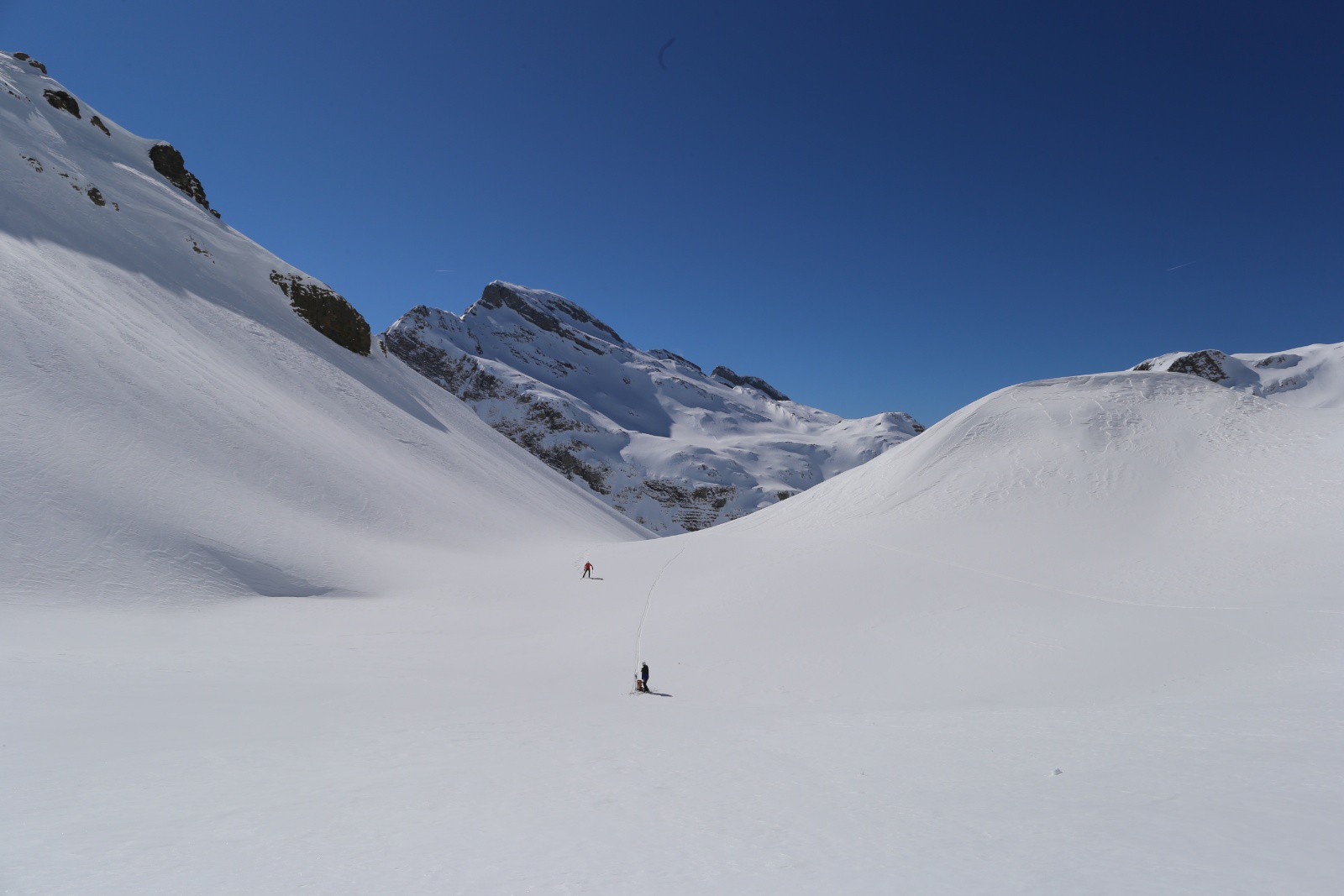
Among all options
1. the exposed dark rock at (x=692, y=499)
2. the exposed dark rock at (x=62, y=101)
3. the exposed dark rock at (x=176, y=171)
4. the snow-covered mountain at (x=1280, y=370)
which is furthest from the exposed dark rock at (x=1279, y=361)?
the exposed dark rock at (x=62, y=101)

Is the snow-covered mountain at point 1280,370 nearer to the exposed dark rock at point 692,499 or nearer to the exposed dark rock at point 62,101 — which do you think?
the exposed dark rock at point 692,499

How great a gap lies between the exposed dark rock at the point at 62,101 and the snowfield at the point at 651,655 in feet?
95.9

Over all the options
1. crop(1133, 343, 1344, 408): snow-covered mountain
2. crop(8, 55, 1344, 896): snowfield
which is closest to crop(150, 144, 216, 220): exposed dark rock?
crop(8, 55, 1344, 896): snowfield

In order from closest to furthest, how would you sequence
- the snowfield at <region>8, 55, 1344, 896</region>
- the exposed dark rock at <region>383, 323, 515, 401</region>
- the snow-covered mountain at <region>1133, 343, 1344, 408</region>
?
the snowfield at <region>8, 55, 1344, 896</region> → the exposed dark rock at <region>383, 323, 515, 401</region> → the snow-covered mountain at <region>1133, 343, 1344, 408</region>

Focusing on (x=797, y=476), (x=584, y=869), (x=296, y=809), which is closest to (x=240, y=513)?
(x=296, y=809)

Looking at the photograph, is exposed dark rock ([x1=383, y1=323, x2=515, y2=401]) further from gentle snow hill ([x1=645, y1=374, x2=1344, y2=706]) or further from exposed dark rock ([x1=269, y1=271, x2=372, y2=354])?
gentle snow hill ([x1=645, y1=374, x2=1344, y2=706])

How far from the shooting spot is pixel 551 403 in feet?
536

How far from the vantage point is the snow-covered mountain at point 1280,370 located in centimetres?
17200

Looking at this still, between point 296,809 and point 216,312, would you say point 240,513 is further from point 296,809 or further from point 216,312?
point 216,312

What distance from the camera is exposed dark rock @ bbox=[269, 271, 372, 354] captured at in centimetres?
5597

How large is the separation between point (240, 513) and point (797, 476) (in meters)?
159

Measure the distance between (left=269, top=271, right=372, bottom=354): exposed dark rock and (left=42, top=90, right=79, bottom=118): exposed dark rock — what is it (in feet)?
76.7

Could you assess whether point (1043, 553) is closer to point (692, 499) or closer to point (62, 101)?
point (62, 101)

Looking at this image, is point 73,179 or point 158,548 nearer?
point 158,548
